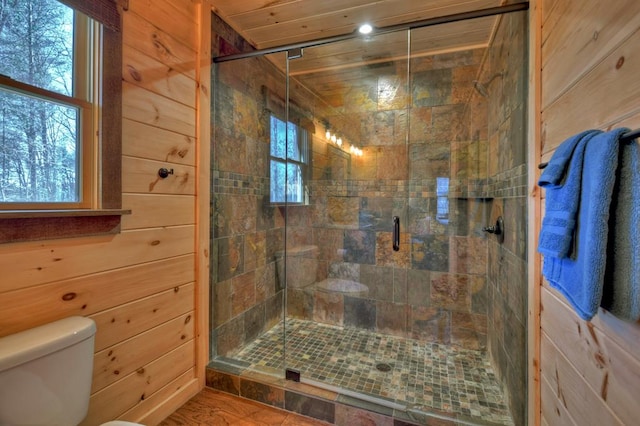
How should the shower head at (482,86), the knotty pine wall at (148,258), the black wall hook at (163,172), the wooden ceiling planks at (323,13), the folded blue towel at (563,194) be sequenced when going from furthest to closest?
the shower head at (482,86) → the wooden ceiling planks at (323,13) → the black wall hook at (163,172) → the knotty pine wall at (148,258) → the folded blue towel at (563,194)

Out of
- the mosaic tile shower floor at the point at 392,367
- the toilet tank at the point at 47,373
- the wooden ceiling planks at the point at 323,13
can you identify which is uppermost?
the wooden ceiling planks at the point at 323,13

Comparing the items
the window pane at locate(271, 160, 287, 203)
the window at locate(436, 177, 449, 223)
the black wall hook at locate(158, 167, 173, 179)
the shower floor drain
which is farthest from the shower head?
the black wall hook at locate(158, 167, 173, 179)

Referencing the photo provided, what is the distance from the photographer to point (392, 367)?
6.49 ft

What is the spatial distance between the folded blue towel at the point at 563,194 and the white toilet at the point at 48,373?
1.47 metres

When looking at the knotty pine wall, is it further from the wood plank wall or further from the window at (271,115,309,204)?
the wood plank wall

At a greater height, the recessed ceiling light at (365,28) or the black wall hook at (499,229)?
the recessed ceiling light at (365,28)

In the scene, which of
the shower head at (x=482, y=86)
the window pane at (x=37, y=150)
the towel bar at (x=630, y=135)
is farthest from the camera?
the shower head at (x=482, y=86)

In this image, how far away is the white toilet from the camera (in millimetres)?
860

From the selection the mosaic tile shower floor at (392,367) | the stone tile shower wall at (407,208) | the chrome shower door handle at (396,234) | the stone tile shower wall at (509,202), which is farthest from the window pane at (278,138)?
the stone tile shower wall at (509,202)

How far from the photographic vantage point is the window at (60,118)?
100cm

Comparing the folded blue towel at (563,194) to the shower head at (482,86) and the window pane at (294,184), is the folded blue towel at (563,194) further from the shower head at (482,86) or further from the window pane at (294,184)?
the window pane at (294,184)

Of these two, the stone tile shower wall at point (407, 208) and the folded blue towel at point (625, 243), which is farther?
the stone tile shower wall at point (407, 208)

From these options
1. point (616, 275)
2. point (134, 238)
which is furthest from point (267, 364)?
point (616, 275)

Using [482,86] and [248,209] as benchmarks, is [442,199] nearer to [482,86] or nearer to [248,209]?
[482,86]
